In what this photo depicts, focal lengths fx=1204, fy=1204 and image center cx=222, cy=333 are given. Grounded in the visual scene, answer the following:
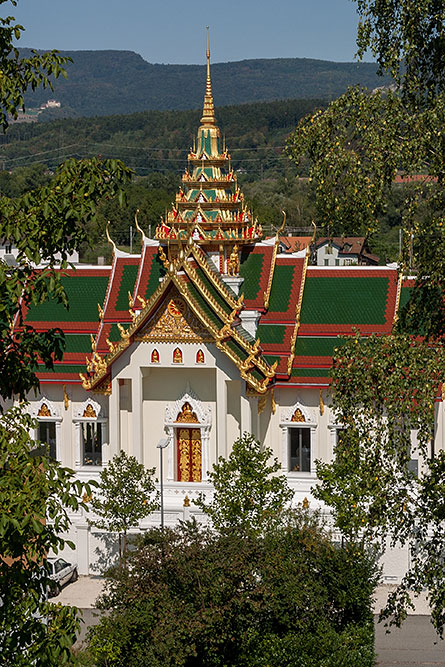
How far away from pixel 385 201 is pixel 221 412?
61.0ft

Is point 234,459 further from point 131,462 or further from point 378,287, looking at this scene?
point 378,287

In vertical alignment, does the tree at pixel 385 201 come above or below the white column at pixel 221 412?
above

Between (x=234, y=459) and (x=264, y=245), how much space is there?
1000 cm

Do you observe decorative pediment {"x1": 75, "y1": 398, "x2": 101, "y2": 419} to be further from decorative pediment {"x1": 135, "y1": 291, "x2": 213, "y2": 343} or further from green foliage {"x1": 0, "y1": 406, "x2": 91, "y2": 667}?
green foliage {"x1": 0, "y1": 406, "x2": 91, "y2": 667}

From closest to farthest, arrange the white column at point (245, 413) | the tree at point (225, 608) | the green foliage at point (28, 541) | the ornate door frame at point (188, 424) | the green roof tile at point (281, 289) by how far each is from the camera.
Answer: the green foliage at point (28, 541), the tree at point (225, 608), the white column at point (245, 413), the ornate door frame at point (188, 424), the green roof tile at point (281, 289)

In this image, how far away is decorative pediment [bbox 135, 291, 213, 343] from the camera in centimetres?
3566

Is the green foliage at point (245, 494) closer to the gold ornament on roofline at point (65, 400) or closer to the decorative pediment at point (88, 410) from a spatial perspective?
the decorative pediment at point (88, 410)

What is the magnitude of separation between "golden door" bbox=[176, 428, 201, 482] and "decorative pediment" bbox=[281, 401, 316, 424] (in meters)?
2.71

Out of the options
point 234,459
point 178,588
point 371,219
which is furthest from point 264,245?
point 371,219

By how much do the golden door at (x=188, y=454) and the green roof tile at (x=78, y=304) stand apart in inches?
Answer: 196

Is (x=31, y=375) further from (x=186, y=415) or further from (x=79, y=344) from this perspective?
(x=79, y=344)

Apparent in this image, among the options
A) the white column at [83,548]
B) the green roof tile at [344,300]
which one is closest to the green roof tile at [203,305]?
the green roof tile at [344,300]

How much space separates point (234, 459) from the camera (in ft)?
101

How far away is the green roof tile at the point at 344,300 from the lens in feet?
122
